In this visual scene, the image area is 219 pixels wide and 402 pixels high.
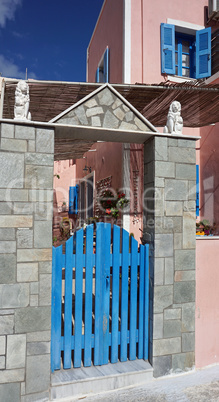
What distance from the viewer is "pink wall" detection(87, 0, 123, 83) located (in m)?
7.93

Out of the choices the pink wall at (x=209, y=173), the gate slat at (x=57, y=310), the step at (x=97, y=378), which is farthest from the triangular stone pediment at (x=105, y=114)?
the pink wall at (x=209, y=173)

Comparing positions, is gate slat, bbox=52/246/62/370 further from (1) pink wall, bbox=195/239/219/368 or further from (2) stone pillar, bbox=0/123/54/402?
(1) pink wall, bbox=195/239/219/368

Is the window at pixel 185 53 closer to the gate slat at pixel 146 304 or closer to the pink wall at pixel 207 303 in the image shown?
the pink wall at pixel 207 303

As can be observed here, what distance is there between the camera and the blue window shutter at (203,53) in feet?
25.6

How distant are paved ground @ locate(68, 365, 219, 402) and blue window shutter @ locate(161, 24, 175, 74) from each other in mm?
7129

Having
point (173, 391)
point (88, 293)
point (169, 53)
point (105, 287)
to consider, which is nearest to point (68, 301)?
point (88, 293)

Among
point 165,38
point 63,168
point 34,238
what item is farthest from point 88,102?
point 63,168

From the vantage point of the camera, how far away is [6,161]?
3055 millimetres

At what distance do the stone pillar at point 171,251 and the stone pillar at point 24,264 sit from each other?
4.31 ft

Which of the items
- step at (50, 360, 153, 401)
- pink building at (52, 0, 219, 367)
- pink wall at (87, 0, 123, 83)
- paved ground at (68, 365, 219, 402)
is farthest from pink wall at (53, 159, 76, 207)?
paved ground at (68, 365, 219, 402)

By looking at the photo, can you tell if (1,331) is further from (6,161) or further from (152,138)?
(152,138)

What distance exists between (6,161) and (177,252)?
2.36 meters

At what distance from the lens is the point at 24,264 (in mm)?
3047

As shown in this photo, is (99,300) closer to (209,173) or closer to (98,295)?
(98,295)
